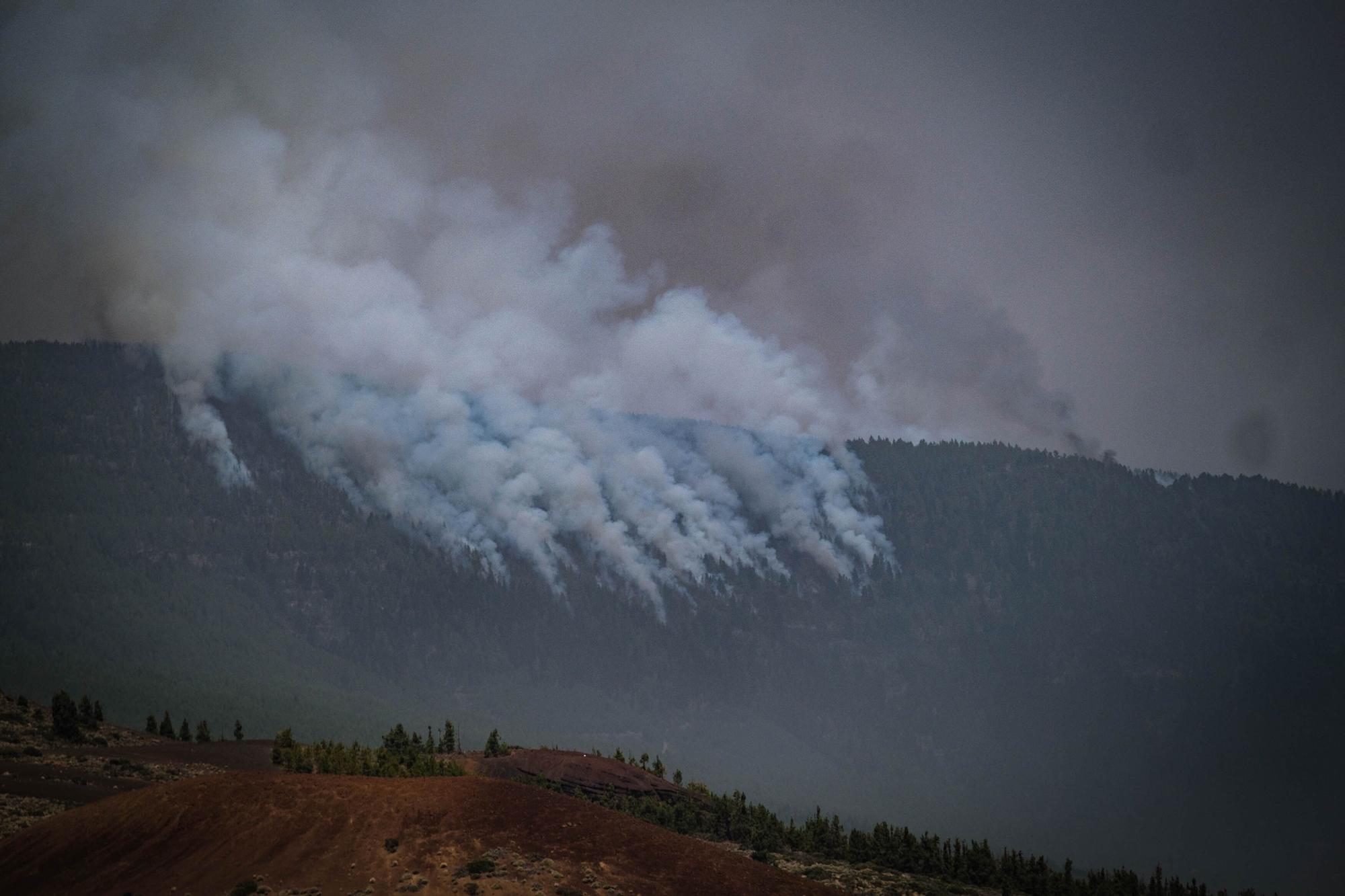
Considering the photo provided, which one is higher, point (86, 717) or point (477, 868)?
point (86, 717)

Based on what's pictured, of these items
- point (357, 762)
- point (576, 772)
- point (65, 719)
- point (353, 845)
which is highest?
point (576, 772)

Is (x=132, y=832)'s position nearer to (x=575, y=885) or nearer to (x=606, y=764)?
(x=575, y=885)

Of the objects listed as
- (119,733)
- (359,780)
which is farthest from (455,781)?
(119,733)

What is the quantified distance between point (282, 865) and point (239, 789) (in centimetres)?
985

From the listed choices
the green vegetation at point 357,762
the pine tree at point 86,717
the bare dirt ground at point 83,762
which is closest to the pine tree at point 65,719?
A: the bare dirt ground at point 83,762

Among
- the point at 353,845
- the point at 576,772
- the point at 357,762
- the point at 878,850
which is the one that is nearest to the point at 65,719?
the point at 357,762

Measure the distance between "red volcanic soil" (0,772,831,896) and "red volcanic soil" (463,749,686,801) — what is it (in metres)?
50.3

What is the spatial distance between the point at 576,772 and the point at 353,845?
208 feet

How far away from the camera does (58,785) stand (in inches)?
3433

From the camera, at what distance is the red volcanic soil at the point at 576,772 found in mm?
127125

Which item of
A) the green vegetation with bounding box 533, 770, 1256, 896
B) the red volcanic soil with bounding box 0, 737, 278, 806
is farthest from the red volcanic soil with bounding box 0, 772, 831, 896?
the green vegetation with bounding box 533, 770, 1256, 896

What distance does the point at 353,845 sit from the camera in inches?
2692

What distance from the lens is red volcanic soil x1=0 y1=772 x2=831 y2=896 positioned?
65438mm

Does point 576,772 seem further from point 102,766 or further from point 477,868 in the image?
point 477,868
